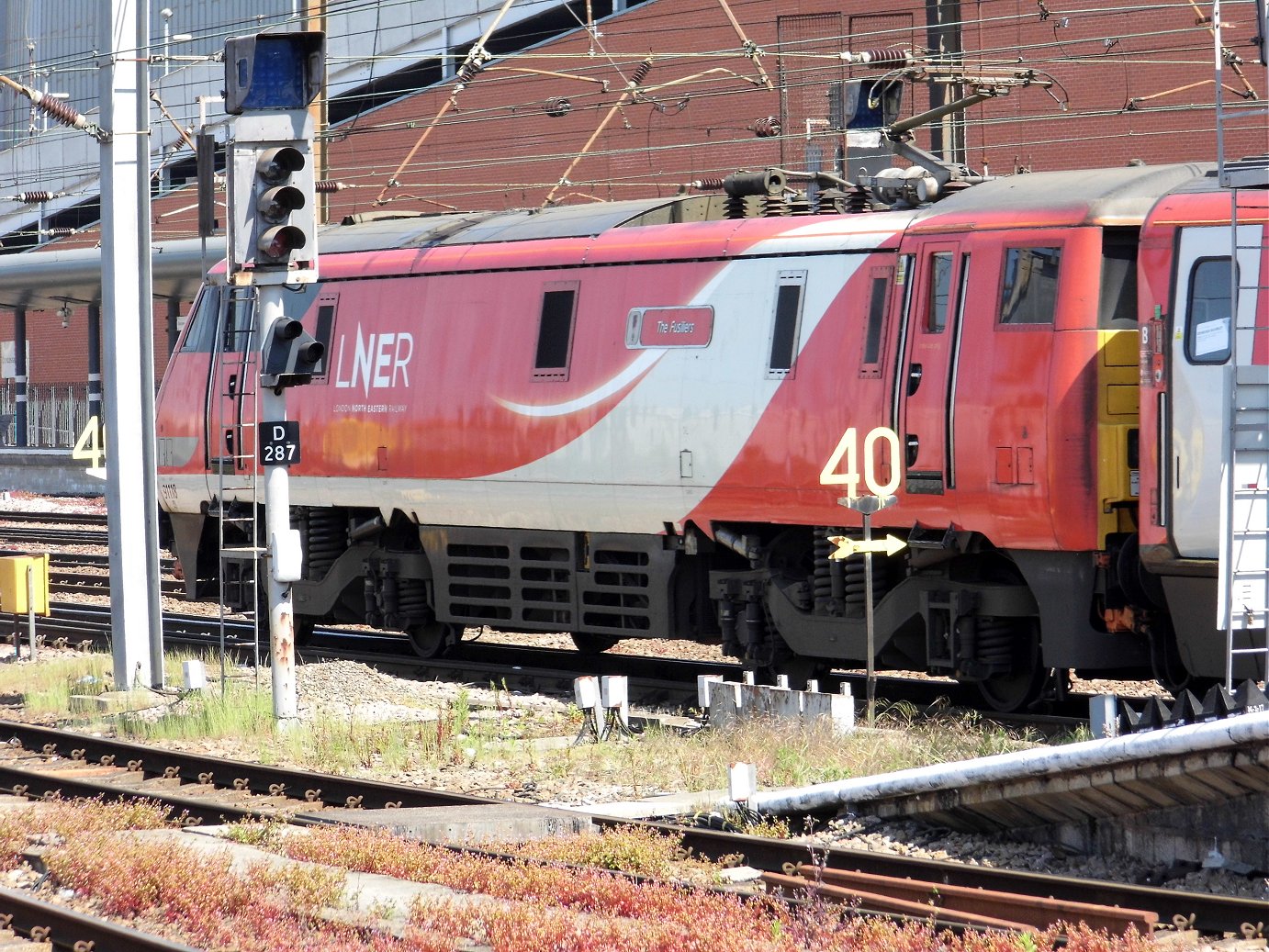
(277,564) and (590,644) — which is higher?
(277,564)

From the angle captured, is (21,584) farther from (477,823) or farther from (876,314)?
(477,823)

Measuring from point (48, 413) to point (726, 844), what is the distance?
156ft

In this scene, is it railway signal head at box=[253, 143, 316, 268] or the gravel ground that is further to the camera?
railway signal head at box=[253, 143, 316, 268]

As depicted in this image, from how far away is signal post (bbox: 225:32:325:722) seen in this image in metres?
13.0

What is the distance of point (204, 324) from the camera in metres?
19.1

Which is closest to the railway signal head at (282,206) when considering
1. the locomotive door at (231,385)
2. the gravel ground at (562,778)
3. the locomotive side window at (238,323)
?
the gravel ground at (562,778)

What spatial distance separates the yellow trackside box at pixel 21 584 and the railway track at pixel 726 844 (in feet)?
14.1

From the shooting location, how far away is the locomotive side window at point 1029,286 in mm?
12570

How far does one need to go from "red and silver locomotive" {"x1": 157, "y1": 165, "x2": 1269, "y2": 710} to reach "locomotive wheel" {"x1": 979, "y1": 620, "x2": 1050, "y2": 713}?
0.08 feet

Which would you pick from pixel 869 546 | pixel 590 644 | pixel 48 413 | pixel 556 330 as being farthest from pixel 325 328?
pixel 48 413

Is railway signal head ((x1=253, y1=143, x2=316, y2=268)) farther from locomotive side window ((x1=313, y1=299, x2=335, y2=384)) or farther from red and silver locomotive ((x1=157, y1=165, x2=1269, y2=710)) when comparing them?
locomotive side window ((x1=313, y1=299, x2=335, y2=384))

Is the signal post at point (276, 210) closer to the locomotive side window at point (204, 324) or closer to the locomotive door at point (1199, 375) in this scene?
the locomotive side window at point (204, 324)

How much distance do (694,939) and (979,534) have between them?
21.8 feet

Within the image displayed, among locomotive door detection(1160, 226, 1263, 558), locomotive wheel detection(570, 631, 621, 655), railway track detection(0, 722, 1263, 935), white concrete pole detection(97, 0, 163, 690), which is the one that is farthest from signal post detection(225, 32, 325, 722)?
locomotive door detection(1160, 226, 1263, 558)
